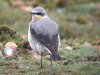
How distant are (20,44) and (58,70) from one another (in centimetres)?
246

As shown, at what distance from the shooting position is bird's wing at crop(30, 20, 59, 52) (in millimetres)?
11039

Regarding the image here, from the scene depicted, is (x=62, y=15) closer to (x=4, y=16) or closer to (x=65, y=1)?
(x=65, y=1)

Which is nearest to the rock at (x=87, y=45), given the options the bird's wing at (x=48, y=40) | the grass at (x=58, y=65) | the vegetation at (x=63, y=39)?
the vegetation at (x=63, y=39)

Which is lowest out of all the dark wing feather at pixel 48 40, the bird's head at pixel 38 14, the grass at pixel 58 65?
→ the grass at pixel 58 65

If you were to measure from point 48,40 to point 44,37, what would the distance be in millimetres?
117

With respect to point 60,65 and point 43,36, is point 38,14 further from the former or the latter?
point 60,65

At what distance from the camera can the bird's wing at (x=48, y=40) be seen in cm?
1104

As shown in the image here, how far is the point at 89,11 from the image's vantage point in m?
25.5

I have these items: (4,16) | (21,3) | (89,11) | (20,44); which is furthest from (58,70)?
(89,11)

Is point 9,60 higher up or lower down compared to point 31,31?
lower down

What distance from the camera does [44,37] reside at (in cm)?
1116

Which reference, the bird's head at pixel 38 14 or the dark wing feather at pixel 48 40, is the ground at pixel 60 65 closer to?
the dark wing feather at pixel 48 40

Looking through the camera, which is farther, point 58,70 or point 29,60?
point 29,60

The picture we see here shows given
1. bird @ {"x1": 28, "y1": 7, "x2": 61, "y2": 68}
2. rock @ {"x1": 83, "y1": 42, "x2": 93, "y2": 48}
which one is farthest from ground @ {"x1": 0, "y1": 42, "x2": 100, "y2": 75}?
rock @ {"x1": 83, "y1": 42, "x2": 93, "y2": 48}
